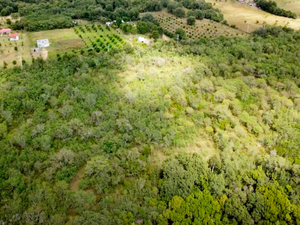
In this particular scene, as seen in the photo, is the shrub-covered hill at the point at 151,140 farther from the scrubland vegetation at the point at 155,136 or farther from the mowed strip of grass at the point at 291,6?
the mowed strip of grass at the point at 291,6

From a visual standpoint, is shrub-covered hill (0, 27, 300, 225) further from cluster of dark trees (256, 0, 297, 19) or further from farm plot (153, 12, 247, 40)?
cluster of dark trees (256, 0, 297, 19)

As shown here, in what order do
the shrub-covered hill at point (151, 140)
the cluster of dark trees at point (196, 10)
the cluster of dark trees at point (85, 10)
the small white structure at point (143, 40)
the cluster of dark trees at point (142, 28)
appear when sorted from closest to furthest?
the shrub-covered hill at point (151, 140)
the small white structure at point (143, 40)
the cluster of dark trees at point (142, 28)
the cluster of dark trees at point (85, 10)
the cluster of dark trees at point (196, 10)

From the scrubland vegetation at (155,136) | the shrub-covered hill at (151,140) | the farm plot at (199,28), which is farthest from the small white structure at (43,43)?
the farm plot at (199,28)

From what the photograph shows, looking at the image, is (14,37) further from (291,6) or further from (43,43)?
(291,6)

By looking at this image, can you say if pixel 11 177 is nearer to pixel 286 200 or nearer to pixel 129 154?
pixel 129 154

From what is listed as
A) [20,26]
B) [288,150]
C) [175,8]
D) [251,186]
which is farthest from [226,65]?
[20,26]

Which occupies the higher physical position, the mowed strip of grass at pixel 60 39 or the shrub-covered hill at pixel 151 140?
the shrub-covered hill at pixel 151 140

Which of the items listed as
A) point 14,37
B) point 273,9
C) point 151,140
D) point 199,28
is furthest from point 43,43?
point 273,9
